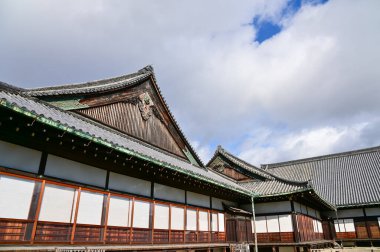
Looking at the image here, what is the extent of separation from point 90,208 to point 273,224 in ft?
51.0

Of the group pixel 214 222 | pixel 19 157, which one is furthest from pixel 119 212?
pixel 214 222

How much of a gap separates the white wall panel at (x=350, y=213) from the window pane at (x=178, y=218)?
2225 cm

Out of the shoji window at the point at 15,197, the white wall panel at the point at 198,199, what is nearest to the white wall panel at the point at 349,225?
the white wall panel at the point at 198,199

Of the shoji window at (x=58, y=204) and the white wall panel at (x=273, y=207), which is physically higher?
the white wall panel at (x=273, y=207)

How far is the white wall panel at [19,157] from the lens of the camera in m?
8.19

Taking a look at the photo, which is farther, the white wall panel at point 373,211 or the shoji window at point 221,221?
the white wall panel at point 373,211

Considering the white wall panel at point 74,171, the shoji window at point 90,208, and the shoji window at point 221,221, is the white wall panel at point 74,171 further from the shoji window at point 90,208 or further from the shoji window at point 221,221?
the shoji window at point 221,221

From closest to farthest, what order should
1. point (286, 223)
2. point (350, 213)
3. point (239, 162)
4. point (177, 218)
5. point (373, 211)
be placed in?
1. point (177, 218)
2. point (286, 223)
3. point (373, 211)
4. point (239, 162)
5. point (350, 213)

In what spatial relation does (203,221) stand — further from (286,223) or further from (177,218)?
(286,223)

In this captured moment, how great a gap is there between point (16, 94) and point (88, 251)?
6996mm

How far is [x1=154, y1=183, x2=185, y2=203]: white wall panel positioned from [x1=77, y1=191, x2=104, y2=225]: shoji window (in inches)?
136

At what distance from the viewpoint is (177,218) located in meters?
14.6

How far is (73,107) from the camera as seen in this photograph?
13516mm

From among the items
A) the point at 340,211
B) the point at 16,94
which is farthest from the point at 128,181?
the point at 340,211
